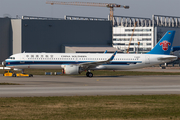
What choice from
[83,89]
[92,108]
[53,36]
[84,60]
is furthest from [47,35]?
[92,108]

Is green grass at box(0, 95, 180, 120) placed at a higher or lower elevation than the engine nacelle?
lower

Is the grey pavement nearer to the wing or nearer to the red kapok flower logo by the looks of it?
the wing

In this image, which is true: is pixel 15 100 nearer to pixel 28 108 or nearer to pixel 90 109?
pixel 28 108

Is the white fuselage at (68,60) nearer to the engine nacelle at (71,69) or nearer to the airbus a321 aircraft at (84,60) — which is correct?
the airbus a321 aircraft at (84,60)

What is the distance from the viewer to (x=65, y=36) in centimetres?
9994

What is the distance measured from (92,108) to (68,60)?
31.5 metres

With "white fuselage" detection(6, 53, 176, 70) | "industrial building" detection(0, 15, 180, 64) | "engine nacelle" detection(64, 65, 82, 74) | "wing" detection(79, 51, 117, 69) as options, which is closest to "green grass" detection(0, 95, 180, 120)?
"engine nacelle" detection(64, 65, 82, 74)

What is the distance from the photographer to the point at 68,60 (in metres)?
49.2

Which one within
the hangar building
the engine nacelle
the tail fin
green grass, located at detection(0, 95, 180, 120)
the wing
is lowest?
green grass, located at detection(0, 95, 180, 120)

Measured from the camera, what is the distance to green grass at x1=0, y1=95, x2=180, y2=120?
15539mm

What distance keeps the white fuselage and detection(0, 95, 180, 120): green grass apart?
2705 cm

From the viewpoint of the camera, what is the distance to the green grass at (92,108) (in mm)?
15539

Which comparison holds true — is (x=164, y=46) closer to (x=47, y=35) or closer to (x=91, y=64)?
(x=91, y=64)

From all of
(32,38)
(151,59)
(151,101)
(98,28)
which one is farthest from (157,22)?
(151,101)
